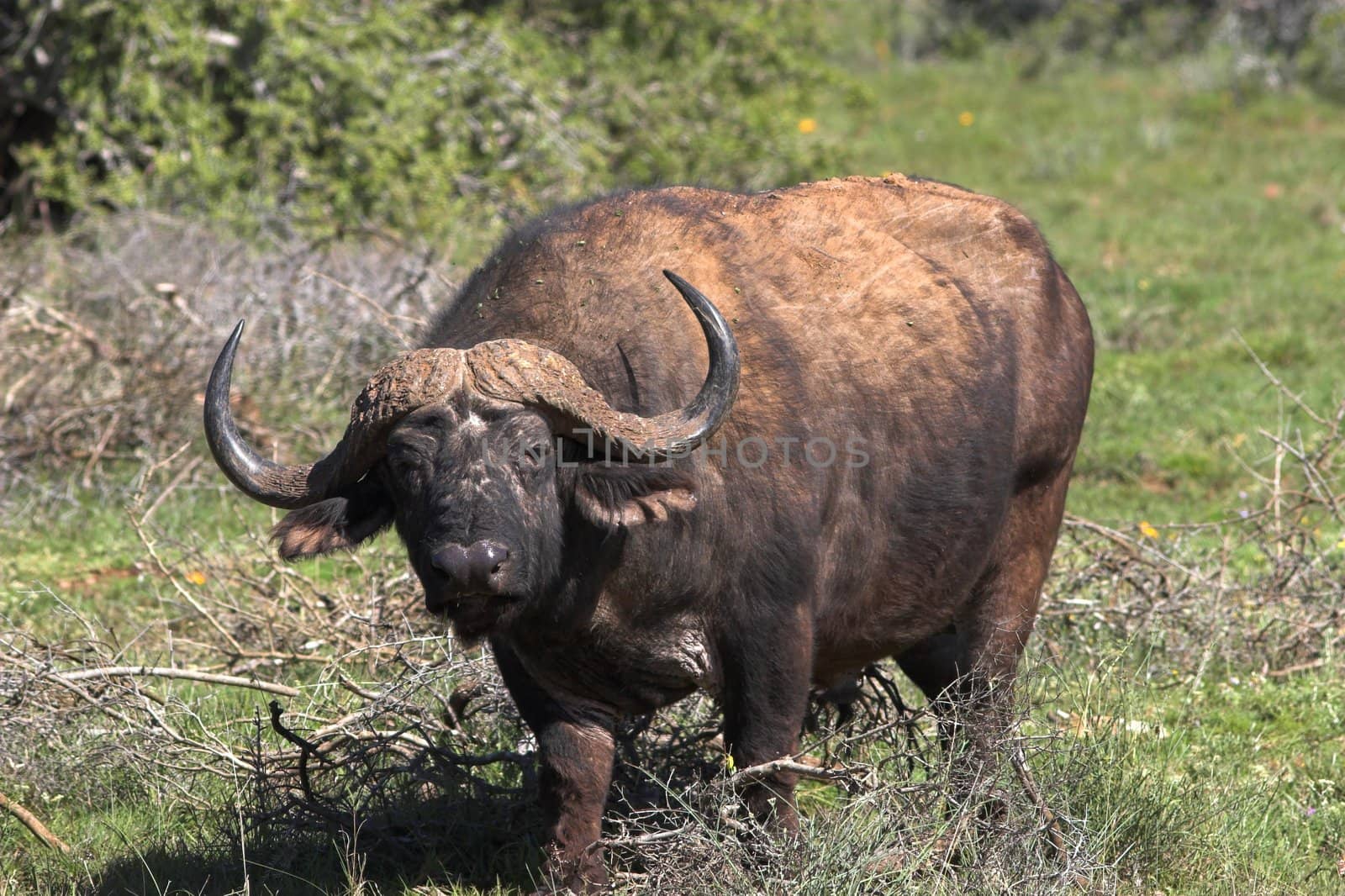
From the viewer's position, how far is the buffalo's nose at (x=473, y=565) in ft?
12.4

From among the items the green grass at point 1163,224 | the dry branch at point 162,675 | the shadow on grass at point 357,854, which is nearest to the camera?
the shadow on grass at point 357,854

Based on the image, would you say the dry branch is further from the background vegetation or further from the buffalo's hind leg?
the buffalo's hind leg

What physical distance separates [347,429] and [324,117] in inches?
300

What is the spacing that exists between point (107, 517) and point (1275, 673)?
5527mm

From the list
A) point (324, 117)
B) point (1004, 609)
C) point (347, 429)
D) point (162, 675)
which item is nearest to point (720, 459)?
point (347, 429)

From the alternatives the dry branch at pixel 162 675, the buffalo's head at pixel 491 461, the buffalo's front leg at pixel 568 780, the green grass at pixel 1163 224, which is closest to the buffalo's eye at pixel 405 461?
the buffalo's head at pixel 491 461

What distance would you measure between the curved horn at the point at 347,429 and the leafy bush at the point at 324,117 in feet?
21.0

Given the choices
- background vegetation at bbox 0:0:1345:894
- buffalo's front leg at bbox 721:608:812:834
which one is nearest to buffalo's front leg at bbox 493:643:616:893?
background vegetation at bbox 0:0:1345:894

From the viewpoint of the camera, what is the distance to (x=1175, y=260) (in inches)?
506

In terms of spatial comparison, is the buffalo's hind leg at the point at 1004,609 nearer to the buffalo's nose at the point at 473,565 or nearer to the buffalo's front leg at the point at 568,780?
the buffalo's front leg at the point at 568,780

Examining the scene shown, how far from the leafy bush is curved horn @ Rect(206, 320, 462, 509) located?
6.40 metres

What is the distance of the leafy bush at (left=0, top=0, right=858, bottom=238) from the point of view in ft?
35.4

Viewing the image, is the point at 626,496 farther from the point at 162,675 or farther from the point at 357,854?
the point at 162,675

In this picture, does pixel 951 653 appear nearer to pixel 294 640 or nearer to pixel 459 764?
pixel 459 764
